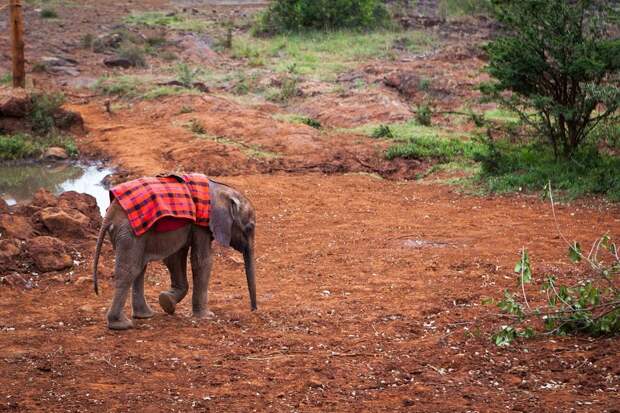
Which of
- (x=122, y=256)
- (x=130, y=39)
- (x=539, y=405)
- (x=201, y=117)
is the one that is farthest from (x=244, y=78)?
(x=539, y=405)

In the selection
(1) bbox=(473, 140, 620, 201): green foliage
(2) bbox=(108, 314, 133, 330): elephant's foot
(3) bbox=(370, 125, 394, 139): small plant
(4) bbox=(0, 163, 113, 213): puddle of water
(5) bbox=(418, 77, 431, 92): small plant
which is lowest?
(4) bbox=(0, 163, 113, 213): puddle of water

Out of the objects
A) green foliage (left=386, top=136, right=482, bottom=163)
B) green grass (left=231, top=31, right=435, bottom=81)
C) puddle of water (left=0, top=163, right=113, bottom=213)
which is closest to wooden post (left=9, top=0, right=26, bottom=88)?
puddle of water (left=0, top=163, right=113, bottom=213)

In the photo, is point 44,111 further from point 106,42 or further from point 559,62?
point 559,62

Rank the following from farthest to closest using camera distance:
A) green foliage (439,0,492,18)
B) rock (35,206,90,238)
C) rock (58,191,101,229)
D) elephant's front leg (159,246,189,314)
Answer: green foliage (439,0,492,18) → rock (58,191,101,229) → rock (35,206,90,238) → elephant's front leg (159,246,189,314)

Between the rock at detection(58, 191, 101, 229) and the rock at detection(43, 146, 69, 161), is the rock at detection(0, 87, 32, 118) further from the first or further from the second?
the rock at detection(58, 191, 101, 229)

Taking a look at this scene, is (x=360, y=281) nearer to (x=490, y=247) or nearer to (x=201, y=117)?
(x=490, y=247)

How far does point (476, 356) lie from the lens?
23.0 ft

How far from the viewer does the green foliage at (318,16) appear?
28406mm

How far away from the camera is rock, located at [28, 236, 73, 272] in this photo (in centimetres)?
1004

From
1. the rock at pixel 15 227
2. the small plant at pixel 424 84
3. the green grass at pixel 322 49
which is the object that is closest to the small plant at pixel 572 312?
the rock at pixel 15 227

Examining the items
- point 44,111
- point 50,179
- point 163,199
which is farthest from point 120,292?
point 44,111

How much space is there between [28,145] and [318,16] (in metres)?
13.3

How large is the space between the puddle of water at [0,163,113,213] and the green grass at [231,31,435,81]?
24.2ft

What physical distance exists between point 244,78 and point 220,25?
9030mm
